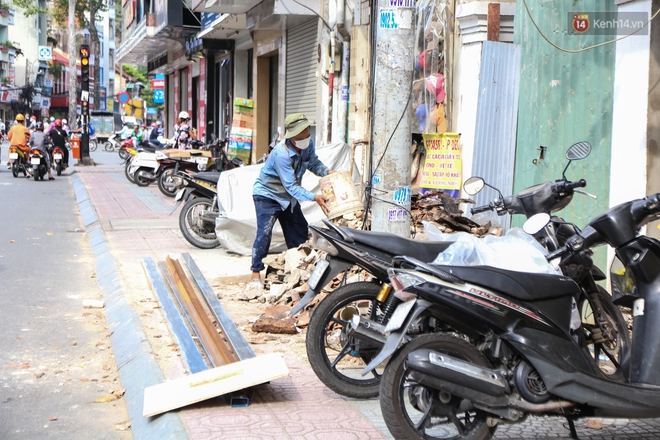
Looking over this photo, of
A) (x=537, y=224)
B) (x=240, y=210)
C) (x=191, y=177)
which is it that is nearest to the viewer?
(x=537, y=224)

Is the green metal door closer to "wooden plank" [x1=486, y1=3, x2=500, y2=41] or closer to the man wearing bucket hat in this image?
"wooden plank" [x1=486, y1=3, x2=500, y2=41]

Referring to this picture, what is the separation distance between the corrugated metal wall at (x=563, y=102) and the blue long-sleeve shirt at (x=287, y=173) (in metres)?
2.18

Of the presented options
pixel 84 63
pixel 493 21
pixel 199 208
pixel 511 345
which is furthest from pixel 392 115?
pixel 84 63

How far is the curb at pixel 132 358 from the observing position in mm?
4164

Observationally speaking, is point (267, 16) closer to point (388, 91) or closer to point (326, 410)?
point (388, 91)

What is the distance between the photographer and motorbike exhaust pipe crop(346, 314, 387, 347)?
13.7ft

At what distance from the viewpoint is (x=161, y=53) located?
35344 millimetres

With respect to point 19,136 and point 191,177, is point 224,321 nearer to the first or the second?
point 191,177

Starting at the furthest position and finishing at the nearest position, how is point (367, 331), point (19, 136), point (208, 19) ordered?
point (19, 136)
point (208, 19)
point (367, 331)

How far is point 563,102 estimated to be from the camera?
7.20 meters

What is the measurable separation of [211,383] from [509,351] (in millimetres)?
1710

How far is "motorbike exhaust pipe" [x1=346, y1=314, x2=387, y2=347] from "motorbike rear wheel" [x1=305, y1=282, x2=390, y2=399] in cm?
20

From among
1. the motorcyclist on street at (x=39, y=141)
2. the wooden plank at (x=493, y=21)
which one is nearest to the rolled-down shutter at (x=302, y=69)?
the wooden plank at (x=493, y=21)

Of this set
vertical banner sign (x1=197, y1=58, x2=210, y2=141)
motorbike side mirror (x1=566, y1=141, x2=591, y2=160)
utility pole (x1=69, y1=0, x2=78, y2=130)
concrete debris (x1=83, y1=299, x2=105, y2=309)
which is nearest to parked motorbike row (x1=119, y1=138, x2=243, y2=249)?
concrete debris (x1=83, y1=299, x2=105, y2=309)
